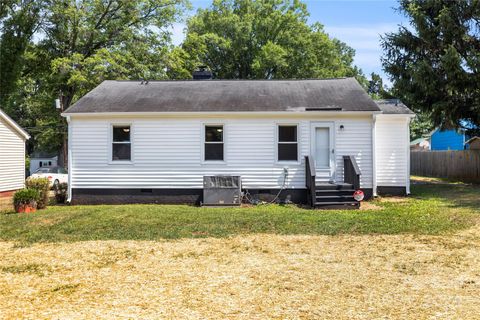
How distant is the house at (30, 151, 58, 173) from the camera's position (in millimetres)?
45500

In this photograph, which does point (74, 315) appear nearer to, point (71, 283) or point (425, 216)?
point (71, 283)

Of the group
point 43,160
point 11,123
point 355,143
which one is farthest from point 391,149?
point 43,160

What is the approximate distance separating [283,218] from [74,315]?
6657 millimetres

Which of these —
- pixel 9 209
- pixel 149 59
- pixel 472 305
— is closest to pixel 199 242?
pixel 472 305

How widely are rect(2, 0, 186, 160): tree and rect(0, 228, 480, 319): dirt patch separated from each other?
59.5ft

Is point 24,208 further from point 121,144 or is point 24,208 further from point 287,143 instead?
point 287,143

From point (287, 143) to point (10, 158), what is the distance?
44.1 feet

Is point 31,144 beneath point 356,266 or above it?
above

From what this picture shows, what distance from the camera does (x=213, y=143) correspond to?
44.1 ft

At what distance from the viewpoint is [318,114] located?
43.1ft

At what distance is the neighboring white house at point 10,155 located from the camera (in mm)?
17969

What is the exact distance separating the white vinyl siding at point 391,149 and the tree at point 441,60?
552 cm

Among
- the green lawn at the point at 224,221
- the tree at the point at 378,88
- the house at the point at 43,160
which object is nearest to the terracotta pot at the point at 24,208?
the green lawn at the point at 224,221

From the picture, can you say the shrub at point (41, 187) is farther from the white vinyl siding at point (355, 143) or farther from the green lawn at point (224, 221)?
the white vinyl siding at point (355, 143)
